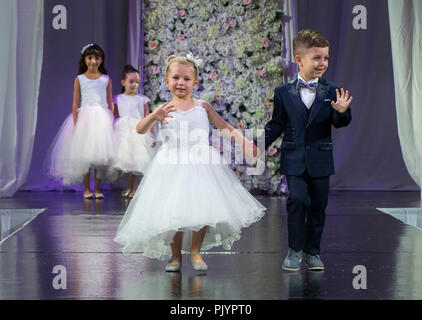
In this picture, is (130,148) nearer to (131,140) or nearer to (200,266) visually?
(131,140)

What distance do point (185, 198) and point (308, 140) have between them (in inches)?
25.6

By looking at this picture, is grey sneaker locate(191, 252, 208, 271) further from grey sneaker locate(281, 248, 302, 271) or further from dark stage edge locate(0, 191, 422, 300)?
grey sneaker locate(281, 248, 302, 271)

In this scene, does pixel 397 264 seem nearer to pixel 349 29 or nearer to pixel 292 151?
pixel 292 151

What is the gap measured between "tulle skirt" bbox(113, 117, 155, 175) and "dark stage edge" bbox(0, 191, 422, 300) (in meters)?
1.36

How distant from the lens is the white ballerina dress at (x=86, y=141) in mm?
6523

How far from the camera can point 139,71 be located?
24.2ft

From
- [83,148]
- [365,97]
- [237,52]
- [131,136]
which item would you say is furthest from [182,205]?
[365,97]

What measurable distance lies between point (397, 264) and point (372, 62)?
4.74m

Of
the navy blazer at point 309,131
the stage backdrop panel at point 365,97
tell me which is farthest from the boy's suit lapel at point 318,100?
the stage backdrop panel at point 365,97

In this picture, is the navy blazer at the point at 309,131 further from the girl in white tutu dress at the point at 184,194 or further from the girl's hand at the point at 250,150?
the girl in white tutu dress at the point at 184,194

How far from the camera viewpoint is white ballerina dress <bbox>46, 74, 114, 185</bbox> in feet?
21.4

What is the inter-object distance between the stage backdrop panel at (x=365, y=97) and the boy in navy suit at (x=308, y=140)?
449 cm

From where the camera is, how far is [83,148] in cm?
652
